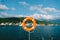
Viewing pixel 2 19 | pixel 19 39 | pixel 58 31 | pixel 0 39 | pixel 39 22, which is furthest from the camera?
pixel 58 31

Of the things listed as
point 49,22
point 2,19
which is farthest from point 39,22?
point 2,19

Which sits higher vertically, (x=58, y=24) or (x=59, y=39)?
(x=58, y=24)

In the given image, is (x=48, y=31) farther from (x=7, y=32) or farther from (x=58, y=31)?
(x=7, y=32)

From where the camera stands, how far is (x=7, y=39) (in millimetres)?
10617

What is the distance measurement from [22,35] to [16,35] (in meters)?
0.75

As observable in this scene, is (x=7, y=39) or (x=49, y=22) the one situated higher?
(x=49, y=22)

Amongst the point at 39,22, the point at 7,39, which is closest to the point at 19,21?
the point at 39,22

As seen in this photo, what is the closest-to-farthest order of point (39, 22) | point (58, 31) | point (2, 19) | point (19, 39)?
point (39, 22) → point (2, 19) → point (19, 39) → point (58, 31)

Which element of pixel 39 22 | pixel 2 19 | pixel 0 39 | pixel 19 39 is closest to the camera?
pixel 39 22

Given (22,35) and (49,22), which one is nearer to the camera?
(49,22)

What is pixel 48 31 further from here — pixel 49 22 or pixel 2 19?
pixel 2 19

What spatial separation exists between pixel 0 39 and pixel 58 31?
3.00 meters

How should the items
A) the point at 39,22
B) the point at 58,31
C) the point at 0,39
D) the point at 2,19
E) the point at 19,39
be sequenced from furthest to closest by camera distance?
the point at 58,31, the point at 19,39, the point at 0,39, the point at 2,19, the point at 39,22

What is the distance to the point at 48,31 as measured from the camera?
422 inches
